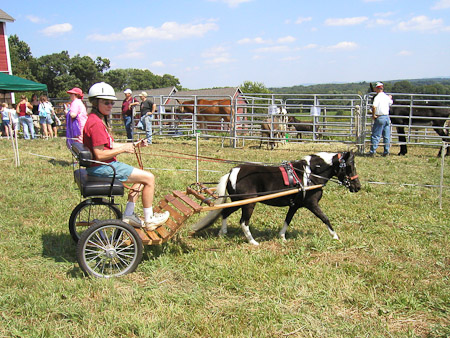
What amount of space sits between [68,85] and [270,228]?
230ft

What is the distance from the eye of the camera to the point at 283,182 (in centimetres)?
525

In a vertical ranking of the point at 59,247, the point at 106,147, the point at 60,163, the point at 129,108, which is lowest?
the point at 59,247

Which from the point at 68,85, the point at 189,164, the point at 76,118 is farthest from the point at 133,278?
the point at 68,85

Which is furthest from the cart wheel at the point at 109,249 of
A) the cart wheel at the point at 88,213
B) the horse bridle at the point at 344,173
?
the horse bridle at the point at 344,173

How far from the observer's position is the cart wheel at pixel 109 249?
Answer: 4.02m

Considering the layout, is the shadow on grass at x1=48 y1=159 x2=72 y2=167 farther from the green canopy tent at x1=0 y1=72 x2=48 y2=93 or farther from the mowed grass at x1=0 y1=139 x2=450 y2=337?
the green canopy tent at x1=0 y1=72 x2=48 y2=93

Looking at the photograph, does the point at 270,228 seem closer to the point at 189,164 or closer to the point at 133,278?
the point at 133,278

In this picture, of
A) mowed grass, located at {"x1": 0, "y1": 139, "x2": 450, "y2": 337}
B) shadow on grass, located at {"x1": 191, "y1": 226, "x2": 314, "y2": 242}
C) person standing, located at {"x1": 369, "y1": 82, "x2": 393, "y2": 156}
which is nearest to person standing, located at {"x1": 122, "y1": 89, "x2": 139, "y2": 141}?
mowed grass, located at {"x1": 0, "y1": 139, "x2": 450, "y2": 337}

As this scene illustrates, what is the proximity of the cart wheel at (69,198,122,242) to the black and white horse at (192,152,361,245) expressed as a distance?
3.85ft

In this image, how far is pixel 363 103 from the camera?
13586 millimetres

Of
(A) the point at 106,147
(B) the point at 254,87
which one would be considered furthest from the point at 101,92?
(B) the point at 254,87

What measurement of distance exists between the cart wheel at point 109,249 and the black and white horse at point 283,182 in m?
1.38

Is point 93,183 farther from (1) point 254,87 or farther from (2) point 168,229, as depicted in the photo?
(1) point 254,87

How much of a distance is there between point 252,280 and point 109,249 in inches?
61.6
